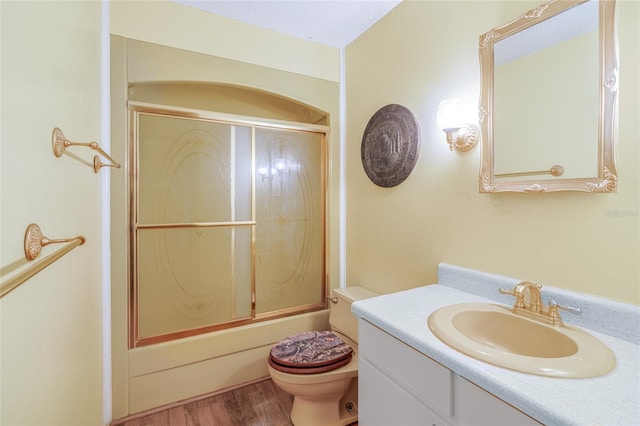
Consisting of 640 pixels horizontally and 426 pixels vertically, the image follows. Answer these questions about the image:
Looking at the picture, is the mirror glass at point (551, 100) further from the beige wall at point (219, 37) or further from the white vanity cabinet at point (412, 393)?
the beige wall at point (219, 37)

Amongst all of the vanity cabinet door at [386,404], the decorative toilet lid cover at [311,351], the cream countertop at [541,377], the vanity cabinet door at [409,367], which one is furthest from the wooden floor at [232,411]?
the cream countertop at [541,377]

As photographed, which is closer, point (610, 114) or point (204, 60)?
point (610, 114)

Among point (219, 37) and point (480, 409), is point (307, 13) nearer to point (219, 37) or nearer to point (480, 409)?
point (219, 37)

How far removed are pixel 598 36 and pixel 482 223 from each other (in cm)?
78

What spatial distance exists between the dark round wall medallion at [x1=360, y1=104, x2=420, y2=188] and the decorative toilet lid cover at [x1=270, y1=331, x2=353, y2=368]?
108 cm

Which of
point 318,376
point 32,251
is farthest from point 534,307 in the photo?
point 32,251

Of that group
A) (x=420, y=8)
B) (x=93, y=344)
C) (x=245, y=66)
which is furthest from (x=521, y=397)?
(x=245, y=66)

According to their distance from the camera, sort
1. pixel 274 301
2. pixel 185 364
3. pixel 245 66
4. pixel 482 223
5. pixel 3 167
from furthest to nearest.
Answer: pixel 274 301, pixel 245 66, pixel 185 364, pixel 482 223, pixel 3 167

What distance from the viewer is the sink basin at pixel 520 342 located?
75 centimetres

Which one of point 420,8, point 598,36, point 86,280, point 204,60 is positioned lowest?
point 86,280

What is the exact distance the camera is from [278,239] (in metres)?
2.33

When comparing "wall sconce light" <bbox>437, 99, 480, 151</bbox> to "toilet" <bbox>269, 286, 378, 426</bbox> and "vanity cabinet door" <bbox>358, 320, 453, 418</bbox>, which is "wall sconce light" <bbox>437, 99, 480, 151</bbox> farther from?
"toilet" <bbox>269, 286, 378, 426</bbox>

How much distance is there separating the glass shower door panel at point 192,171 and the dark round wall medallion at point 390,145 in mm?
920

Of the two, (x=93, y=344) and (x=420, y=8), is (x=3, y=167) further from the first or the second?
(x=420, y=8)
